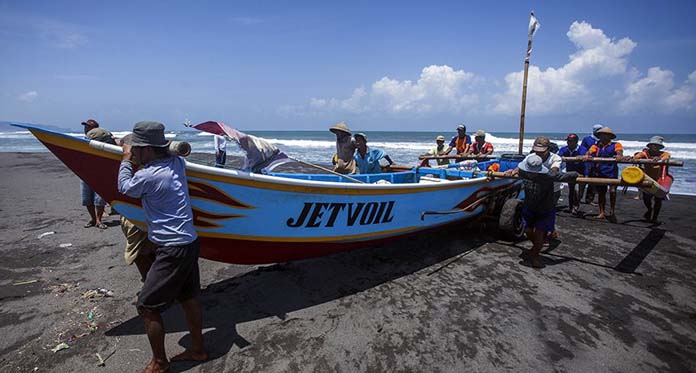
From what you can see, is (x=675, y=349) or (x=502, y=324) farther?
(x=502, y=324)

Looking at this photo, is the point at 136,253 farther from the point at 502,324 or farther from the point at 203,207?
the point at 502,324

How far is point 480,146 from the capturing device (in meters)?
8.30

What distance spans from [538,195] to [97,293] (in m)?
5.38

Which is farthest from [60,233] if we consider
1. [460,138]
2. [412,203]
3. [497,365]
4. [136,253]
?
[460,138]

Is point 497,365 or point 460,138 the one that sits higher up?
point 460,138

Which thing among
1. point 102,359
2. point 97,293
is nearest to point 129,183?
point 102,359

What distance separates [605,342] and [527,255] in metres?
2.03

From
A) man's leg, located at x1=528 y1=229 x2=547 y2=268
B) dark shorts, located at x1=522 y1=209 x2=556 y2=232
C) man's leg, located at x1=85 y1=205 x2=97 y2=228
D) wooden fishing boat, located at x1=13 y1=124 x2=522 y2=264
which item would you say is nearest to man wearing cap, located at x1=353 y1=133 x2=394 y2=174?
wooden fishing boat, located at x1=13 y1=124 x2=522 y2=264

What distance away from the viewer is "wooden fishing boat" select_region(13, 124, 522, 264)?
109 inches

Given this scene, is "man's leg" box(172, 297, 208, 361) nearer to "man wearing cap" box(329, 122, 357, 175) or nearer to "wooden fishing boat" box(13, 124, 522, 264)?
"wooden fishing boat" box(13, 124, 522, 264)

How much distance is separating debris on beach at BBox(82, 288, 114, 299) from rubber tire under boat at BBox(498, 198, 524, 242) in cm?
538

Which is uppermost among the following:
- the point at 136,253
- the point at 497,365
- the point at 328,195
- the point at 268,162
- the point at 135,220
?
the point at 268,162

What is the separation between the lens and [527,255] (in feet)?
15.9

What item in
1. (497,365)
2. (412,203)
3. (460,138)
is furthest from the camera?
(460,138)
